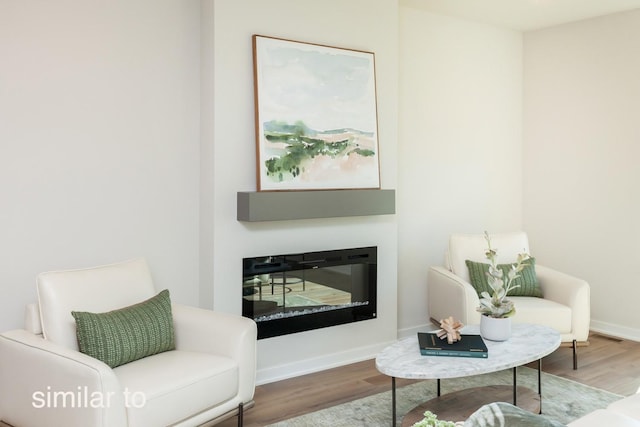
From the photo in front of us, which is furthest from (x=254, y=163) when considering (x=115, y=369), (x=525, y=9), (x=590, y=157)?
(x=590, y=157)

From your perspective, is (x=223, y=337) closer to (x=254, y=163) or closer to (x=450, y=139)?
(x=254, y=163)

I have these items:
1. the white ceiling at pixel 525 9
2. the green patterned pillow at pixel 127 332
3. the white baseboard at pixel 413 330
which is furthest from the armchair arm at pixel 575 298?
the green patterned pillow at pixel 127 332

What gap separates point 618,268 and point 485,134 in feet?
5.16

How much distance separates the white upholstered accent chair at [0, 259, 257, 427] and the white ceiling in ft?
9.68

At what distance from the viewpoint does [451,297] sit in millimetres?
3938

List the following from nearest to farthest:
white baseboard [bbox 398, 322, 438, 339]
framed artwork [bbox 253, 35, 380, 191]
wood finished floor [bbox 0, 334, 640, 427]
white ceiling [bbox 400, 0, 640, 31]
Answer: wood finished floor [bbox 0, 334, 640, 427] < framed artwork [bbox 253, 35, 380, 191] < white ceiling [bbox 400, 0, 640, 31] < white baseboard [bbox 398, 322, 438, 339]

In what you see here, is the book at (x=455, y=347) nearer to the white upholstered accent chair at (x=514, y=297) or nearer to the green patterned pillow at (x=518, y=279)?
the white upholstered accent chair at (x=514, y=297)

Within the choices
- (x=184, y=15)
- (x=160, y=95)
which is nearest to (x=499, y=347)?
(x=160, y=95)

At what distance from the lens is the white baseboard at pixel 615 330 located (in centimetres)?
464

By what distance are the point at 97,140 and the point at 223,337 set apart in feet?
4.37

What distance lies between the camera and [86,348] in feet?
8.21

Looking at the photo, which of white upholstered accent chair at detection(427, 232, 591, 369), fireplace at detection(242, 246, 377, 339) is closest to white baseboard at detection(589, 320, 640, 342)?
white upholstered accent chair at detection(427, 232, 591, 369)

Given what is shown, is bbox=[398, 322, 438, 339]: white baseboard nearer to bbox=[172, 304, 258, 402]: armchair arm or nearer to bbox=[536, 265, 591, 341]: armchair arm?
bbox=[536, 265, 591, 341]: armchair arm

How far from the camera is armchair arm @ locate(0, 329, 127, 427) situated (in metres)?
2.14
